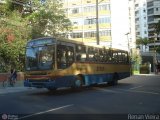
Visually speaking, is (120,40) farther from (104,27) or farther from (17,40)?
(17,40)

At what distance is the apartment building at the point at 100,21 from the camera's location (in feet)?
262

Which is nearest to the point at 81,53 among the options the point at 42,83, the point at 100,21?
the point at 42,83

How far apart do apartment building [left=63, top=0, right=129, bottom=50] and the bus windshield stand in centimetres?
5591

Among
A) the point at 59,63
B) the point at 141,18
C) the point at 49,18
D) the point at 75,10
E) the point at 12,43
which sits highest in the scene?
the point at 141,18

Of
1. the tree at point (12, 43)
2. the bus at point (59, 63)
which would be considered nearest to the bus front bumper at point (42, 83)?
the bus at point (59, 63)

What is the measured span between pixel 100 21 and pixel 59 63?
60.4m

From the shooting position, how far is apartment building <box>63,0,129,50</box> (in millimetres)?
79812

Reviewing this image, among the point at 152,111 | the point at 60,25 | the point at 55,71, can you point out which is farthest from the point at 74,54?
the point at 60,25

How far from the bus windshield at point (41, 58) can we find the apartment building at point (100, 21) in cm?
5591

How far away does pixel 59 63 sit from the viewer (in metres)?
20.8

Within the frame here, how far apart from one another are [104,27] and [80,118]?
225 ft

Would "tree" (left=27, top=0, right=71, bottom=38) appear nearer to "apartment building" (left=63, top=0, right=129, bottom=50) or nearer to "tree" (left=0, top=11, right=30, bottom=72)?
"tree" (left=0, top=11, right=30, bottom=72)

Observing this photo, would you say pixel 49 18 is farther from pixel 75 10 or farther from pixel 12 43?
pixel 75 10

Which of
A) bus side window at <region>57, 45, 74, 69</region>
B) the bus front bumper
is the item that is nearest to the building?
bus side window at <region>57, 45, 74, 69</region>
